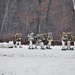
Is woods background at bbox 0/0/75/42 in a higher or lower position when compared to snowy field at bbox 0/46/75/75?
higher

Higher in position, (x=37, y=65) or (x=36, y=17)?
(x=36, y=17)

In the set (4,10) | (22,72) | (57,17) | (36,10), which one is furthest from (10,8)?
(22,72)

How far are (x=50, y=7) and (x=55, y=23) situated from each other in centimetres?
286

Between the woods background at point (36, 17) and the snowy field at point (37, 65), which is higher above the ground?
the woods background at point (36, 17)

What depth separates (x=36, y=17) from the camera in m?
51.7

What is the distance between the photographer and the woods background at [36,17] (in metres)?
52.2

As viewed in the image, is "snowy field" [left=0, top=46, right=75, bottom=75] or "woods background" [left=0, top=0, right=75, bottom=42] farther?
"woods background" [left=0, top=0, right=75, bottom=42]

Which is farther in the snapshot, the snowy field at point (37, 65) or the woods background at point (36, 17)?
the woods background at point (36, 17)

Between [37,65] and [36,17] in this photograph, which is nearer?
[37,65]

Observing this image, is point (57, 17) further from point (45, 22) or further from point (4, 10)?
point (4, 10)

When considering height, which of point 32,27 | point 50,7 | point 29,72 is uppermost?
point 50,7

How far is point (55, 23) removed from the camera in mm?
53469

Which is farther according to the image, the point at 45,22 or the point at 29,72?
the point at 45,22

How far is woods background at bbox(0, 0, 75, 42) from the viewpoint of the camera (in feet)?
171
